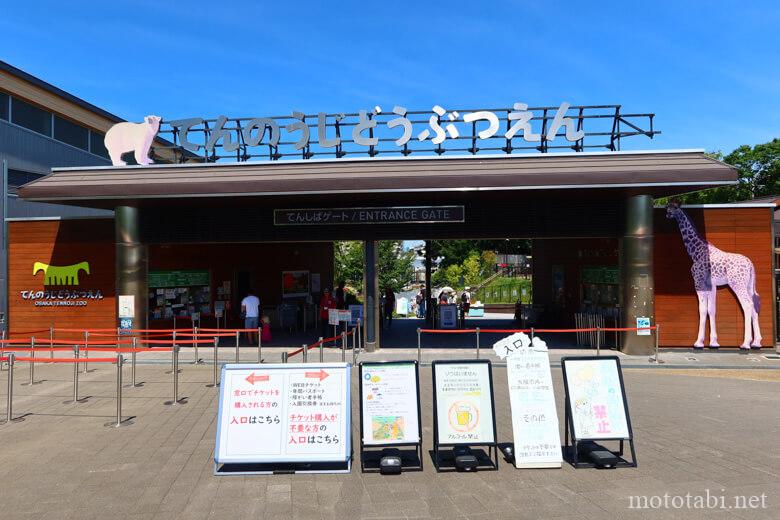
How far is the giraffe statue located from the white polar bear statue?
14.7 m

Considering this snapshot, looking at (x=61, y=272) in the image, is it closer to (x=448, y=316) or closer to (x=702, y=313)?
(x=448, y=316)

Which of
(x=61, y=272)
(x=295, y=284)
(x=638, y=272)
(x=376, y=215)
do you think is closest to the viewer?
(x=638, y=272)

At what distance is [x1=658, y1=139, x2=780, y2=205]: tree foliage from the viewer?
4938 cm

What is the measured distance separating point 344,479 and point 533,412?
2.25 metres

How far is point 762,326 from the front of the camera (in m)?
15.4

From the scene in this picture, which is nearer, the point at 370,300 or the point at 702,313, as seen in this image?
the point at 702,313

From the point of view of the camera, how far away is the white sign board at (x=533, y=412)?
20.8 ft

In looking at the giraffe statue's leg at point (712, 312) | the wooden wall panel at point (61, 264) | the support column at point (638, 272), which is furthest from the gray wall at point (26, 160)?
the giraffe statue's leg at point (712, 312)

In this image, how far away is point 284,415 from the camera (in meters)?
6.27

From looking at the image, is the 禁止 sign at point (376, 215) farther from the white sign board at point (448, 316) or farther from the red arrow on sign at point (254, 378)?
the red arrow on sign at point (254, 378)

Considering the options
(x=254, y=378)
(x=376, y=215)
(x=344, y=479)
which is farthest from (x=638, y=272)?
(x=254, y=378)

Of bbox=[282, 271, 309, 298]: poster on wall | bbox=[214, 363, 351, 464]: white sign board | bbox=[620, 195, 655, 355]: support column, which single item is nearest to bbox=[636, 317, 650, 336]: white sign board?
bbox=[620, 195, 655, 355]: support column

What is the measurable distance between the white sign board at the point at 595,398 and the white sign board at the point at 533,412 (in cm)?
24

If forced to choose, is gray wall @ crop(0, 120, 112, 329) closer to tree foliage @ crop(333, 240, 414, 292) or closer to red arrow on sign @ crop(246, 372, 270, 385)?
red arrow on sign @ crop(246, 372, 270, 385)
